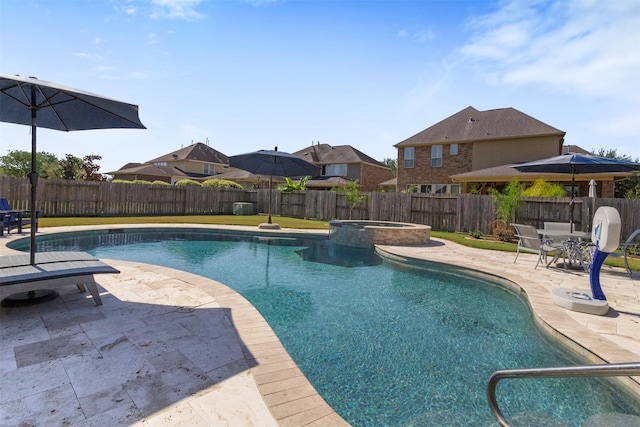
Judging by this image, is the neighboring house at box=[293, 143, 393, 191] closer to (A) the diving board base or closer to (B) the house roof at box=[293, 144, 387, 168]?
(B) the house roof at box=[293, 144, 387, 168]

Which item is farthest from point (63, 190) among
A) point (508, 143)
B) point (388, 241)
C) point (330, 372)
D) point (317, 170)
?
point (508, 143)

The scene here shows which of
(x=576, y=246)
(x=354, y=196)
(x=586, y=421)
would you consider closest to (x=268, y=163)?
(x=354, y=196)

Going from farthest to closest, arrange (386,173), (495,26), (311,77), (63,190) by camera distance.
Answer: (386,173) < (63,190) < (311,77) < (495,26)

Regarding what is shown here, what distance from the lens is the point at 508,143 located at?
70.2ft

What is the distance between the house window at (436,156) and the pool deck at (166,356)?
19.3m

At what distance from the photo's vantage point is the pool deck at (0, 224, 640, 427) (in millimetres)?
2328

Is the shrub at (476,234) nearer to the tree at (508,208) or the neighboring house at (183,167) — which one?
the tree at (508,208)

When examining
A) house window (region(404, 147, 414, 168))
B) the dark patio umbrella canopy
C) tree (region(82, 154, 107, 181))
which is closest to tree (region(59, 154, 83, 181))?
tree (region(82, 154, 107, 181))

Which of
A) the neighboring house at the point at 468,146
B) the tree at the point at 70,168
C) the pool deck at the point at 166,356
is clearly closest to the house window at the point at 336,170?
the neighboring house at the point at 468,146

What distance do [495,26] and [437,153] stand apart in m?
15.5

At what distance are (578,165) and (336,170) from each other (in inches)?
1054

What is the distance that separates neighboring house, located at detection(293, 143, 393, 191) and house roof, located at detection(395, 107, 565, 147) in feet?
26.9

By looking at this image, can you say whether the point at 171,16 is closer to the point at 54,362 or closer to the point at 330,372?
the point at 54,362

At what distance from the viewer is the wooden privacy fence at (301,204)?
13344 mm
